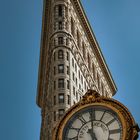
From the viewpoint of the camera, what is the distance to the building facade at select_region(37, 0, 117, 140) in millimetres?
87812

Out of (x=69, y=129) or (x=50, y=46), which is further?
(x=50, y=46)

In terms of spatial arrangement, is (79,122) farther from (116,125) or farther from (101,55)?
(101,55)

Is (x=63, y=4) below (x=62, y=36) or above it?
above

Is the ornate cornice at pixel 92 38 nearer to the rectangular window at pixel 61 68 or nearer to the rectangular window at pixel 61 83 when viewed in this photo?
the rectangular window at pixel 61 68

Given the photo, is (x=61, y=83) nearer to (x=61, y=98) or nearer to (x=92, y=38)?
(x=61, y=98)

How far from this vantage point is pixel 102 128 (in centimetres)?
816

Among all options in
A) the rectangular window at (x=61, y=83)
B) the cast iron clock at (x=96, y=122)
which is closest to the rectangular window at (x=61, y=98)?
the rectangular window at (x=61, y=83)

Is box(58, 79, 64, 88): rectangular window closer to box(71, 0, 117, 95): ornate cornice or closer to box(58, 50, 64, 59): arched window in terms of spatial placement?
box(58, 50, 64, 59): arched window

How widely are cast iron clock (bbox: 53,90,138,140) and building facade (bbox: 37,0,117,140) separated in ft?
240

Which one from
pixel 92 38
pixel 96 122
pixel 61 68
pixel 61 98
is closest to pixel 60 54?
pixel 61 68

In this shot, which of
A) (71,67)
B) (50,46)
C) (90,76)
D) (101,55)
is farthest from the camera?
(101,55)

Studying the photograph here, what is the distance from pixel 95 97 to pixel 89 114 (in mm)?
452

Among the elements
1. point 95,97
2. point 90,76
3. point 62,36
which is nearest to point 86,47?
point 90,76

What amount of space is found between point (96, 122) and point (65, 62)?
8466 centimetres
